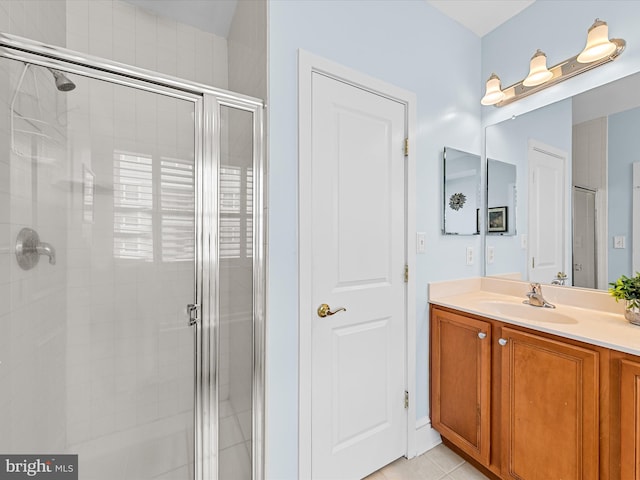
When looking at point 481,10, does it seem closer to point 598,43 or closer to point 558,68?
point 558,68

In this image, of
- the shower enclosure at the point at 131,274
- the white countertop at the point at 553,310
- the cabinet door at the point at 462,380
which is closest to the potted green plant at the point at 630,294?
the white countertop at the point at 553,310

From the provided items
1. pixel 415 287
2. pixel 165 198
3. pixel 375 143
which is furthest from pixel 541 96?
pixel 165 198

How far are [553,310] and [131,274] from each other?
2237 millimetres

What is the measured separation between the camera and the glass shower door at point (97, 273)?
109 cm

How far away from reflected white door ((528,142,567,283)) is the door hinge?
200 cm

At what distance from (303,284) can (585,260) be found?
1.60 meters

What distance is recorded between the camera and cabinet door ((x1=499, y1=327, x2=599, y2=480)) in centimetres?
112

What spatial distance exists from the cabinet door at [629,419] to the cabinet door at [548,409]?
2.8 inches

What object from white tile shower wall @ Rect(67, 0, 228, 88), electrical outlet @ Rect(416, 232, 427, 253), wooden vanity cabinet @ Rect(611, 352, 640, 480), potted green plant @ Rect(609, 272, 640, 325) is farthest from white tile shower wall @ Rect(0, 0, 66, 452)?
potted green plant @ Rect(609, 272, 640, 325)

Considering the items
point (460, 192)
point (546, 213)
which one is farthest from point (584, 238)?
point (460, 192)

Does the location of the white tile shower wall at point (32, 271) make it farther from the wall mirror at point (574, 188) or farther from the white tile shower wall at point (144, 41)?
the wall mirror at point (574, 188)

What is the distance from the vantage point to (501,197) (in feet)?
6.61

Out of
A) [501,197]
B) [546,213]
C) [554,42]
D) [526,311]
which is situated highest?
[554,42]

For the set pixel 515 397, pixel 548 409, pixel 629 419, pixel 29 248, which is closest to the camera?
pixel 629 419
